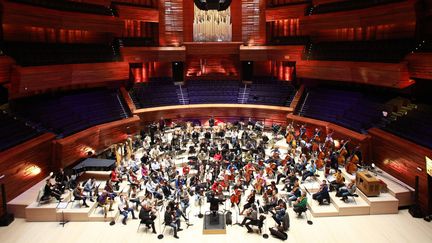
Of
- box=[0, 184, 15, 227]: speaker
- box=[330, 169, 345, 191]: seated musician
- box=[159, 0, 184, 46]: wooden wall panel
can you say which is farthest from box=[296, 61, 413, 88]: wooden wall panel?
box=[0, 184, 15, 227]: speaker

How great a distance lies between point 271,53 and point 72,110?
12.4m

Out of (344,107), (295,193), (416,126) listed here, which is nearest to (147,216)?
(295,193)

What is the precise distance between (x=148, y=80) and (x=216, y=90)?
4.82 meters

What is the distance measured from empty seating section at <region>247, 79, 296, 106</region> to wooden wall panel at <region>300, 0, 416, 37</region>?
12.0 ft

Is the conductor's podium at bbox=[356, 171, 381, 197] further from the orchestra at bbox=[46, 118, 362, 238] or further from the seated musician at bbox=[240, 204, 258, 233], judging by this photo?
the seated musician at bbox=[240, 204, 258, 233]

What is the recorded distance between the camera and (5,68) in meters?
13.6

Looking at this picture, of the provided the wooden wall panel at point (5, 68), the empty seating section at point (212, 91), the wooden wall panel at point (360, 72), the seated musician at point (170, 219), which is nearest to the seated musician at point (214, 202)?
the seated musician at point (170, 219)

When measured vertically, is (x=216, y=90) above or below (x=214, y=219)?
above

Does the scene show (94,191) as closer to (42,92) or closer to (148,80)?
(42,92)

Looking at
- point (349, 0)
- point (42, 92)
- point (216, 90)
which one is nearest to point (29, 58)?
point (42, 92)

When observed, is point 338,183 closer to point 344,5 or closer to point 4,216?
point 4,216

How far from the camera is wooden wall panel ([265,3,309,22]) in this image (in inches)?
840

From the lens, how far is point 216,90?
23062mm

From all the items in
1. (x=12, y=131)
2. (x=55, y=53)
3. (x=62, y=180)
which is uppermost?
(x=55, y=53)
